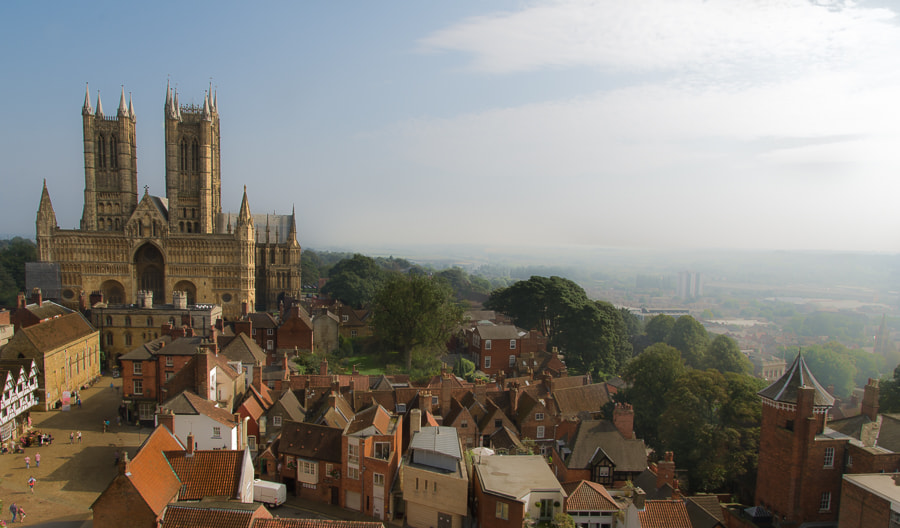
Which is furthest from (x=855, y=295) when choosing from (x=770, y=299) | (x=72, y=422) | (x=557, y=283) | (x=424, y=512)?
(x=72, y=422)

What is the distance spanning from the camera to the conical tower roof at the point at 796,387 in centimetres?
2531

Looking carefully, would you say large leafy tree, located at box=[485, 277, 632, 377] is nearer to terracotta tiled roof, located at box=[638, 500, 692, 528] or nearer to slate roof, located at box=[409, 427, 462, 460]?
slate roof, located at box=[409, 427, 462, 460]

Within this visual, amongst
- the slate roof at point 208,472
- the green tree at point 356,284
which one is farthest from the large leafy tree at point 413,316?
the green tree at point 356,284

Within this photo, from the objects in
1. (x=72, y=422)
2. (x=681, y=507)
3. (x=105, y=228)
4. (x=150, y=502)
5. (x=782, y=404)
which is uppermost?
(x=105, y=228)

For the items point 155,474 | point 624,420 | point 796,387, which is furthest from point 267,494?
point 796,387

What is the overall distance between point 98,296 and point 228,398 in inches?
1525

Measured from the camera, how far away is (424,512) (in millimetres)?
25375

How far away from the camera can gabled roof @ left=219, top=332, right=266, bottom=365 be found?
40.1 metres

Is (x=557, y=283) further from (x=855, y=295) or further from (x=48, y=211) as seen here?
(x=48, y=211)

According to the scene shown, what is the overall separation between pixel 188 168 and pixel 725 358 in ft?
225

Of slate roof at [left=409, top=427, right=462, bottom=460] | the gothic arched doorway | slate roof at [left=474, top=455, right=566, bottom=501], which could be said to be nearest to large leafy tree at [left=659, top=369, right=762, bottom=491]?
slate roof at [left=474, top=455, right=566, bottom=501]

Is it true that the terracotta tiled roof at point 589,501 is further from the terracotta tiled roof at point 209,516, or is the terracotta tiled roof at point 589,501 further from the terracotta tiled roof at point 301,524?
the terracotta tiled roof at point 209,516

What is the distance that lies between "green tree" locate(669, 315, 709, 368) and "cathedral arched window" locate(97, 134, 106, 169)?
7525 cm

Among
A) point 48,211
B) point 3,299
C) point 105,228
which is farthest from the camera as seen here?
point 3,299
